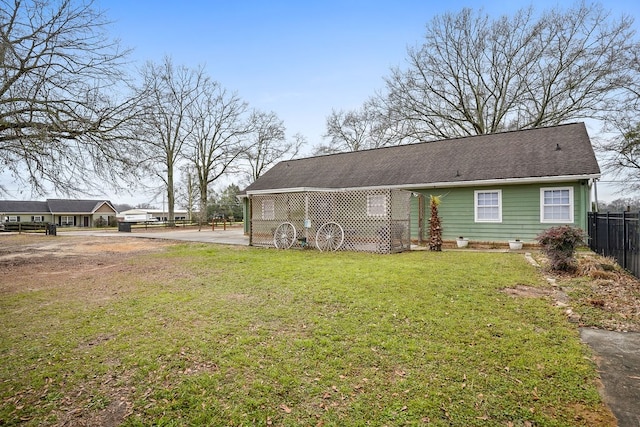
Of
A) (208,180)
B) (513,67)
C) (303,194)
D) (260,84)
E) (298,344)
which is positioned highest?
(513,67)

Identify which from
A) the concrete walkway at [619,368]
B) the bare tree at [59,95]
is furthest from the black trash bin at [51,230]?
the concrete walkway at [619,368]

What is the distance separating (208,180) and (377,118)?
17.9m

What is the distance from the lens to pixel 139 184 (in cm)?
1055

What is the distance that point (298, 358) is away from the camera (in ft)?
10.6

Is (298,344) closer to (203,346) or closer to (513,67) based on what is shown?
(203,346)

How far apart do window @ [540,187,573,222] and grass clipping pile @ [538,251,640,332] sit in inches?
137

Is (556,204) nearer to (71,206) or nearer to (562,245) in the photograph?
(562,245)

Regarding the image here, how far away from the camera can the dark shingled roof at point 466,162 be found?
452 inches

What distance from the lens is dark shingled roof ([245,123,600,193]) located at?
11.5m

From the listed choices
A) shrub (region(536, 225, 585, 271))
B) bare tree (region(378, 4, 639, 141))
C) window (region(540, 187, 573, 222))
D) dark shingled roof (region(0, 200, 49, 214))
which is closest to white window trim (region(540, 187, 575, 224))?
window (region(540, 187, 573, 222))

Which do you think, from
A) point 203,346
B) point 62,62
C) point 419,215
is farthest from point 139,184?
point 419,215

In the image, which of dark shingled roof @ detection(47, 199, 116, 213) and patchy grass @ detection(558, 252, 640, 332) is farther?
dark shingled roof @ detection(47, 199, 116, 213)

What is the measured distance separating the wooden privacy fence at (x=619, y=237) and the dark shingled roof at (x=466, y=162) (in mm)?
1779

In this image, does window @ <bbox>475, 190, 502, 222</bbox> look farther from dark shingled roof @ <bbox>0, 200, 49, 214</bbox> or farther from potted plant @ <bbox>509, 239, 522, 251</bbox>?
dark shingled roof @ <bbox>0, 200, 49, 214</bbox>
